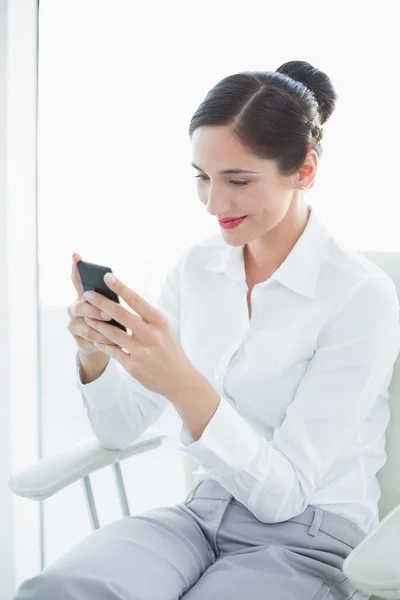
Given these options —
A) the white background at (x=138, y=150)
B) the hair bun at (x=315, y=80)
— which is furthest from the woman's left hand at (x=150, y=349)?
the white background at (x=138, y=150)

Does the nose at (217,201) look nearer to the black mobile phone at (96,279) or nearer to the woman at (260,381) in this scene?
the woman at (260,381)

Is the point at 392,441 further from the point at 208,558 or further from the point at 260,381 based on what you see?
the point at 208,558

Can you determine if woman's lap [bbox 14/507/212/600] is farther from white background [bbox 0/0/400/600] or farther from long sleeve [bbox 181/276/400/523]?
white background [bbox 0/0/400/600]

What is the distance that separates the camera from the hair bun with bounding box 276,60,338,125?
1235 millimetres

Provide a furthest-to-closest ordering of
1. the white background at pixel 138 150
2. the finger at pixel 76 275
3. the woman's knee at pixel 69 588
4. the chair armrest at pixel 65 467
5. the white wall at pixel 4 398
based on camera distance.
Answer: the white wall at pixel 4 398, the white background at pixel 138 150, the chair armrest at pixel 65 467, the finger at pixel 76 275, the woman's knee at pixel 69 588

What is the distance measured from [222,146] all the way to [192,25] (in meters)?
0.80

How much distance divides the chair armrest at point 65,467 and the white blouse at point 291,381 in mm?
20

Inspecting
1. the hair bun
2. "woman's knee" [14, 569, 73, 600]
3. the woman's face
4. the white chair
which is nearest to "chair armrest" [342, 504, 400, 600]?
the white chair

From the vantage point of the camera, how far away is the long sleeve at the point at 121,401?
1.29m

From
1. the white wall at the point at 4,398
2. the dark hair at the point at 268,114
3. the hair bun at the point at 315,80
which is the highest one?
the hair bun at the point at 315,80

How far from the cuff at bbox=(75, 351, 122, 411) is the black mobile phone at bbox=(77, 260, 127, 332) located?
23 cm

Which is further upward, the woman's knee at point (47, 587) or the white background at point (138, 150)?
the white background at point (138, 150)

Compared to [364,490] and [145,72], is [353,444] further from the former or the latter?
[145,72]

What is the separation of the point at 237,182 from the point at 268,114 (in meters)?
0.12
